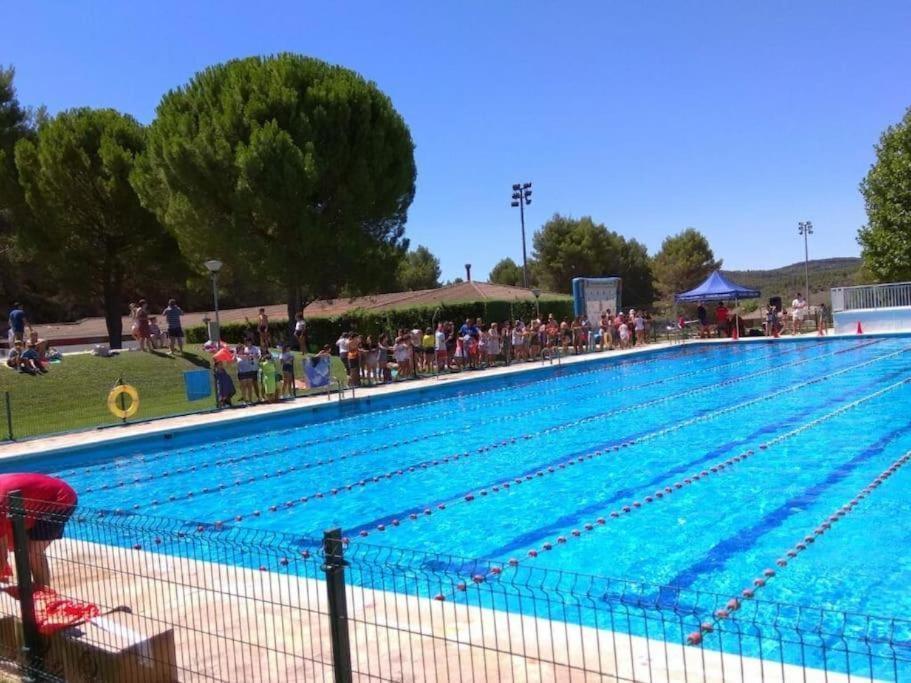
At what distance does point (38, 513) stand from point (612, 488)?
6.48 metres

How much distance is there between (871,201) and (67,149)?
3223cm

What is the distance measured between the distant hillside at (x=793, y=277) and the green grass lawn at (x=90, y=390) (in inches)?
2366

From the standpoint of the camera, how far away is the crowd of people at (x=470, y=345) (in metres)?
20.4

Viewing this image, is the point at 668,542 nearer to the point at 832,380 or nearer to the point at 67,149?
the point at 832,380

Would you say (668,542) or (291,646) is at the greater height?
(291,646)

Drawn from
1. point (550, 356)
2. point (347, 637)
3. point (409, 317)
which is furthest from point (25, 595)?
point (409, 317)

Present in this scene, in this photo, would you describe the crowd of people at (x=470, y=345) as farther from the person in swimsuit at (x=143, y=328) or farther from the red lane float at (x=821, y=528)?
the red lane float at (x=821, y=528)

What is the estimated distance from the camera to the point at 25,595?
4.06 meters

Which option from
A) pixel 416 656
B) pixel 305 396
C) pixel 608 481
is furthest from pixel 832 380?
pixel 416 656

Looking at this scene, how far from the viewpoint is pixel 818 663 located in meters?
4.81

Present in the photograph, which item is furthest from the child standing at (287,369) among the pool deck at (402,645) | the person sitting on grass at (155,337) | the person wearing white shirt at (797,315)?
the person wearing white shirt at (797,315)

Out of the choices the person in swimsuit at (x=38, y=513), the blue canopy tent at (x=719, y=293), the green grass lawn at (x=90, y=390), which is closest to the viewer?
the person in swimsuit at (x=38, y=513)

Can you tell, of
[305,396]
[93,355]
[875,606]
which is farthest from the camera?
[93,355]

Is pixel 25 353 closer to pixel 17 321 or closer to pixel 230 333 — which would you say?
pixel 17 321
